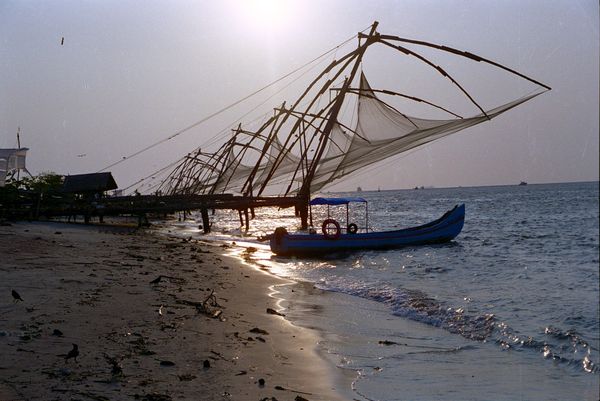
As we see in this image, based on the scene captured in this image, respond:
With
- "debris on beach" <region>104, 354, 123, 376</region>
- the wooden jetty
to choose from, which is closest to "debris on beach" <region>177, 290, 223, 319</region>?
"debris on beach" <region>104, 354, 123, 376</region>

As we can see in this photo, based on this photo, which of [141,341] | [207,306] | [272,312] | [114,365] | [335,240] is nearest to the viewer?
[114,365]

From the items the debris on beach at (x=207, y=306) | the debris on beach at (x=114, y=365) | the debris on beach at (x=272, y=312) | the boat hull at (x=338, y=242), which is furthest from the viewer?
the boat hull at (x=338, y=242)

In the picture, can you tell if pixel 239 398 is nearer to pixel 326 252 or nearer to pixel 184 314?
pixel 184 314

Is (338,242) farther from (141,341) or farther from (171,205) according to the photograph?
(141,341)

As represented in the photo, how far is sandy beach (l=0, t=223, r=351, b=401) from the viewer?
13.4 ft

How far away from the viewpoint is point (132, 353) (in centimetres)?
484

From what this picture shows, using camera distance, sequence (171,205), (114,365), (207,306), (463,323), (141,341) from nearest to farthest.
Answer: (114,365) → (141,341) → (207,306) → (463,323) → (171,205)

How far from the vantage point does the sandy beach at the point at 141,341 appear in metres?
4.09

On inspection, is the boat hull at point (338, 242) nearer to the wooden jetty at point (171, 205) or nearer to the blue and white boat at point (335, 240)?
the blue and white boat at point (335, 240)

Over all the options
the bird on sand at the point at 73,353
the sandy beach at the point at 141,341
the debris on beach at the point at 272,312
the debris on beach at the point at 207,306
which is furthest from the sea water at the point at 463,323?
the bird on sand at the point at 73,353

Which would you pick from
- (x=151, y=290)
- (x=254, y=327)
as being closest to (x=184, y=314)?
(x=254, y=327)

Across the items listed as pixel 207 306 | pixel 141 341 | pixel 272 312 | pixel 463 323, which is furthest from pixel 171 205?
pixel 141 341

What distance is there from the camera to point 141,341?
5.22 meters

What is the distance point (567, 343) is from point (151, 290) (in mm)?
5340
